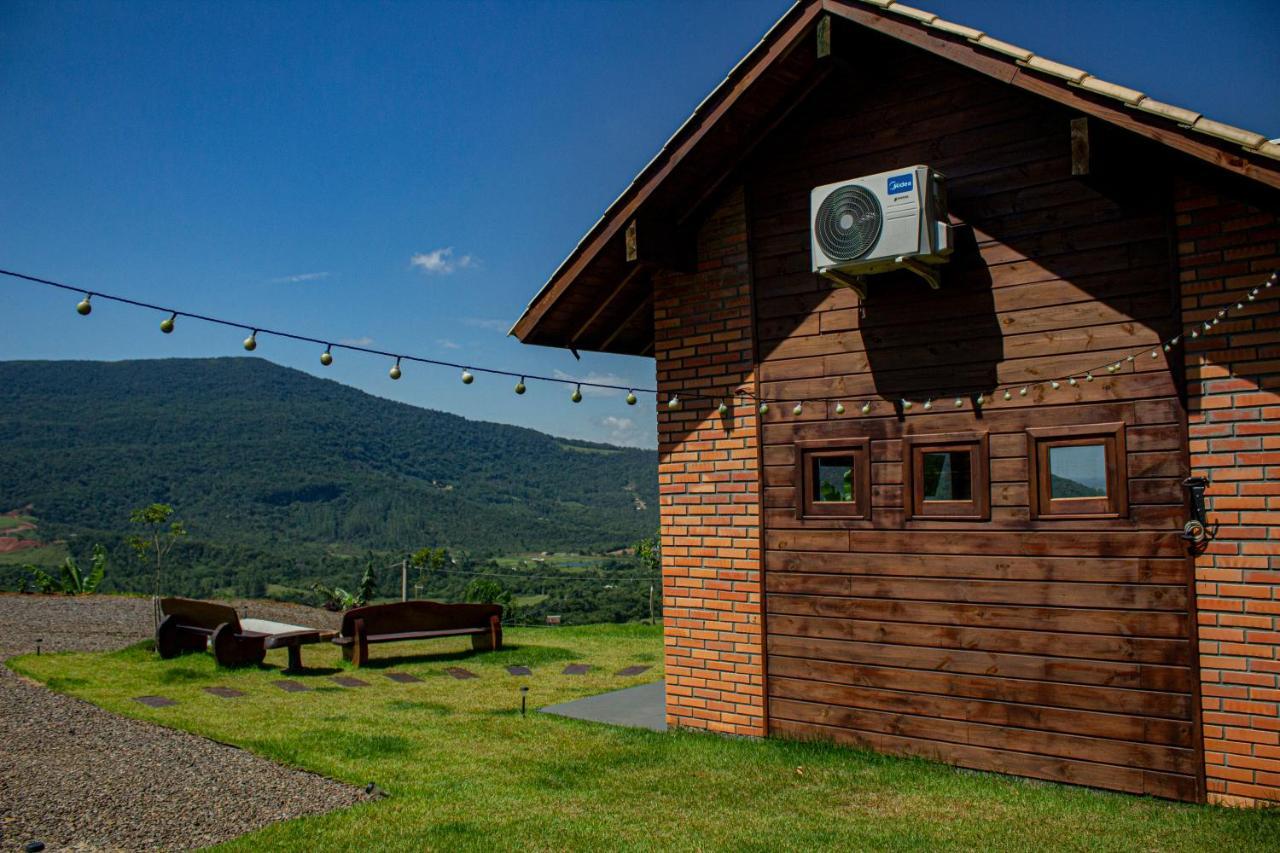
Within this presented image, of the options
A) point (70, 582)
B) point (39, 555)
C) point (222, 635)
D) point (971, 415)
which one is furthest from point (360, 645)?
point (39, 555)

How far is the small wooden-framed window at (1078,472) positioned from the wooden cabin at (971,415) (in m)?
0.02

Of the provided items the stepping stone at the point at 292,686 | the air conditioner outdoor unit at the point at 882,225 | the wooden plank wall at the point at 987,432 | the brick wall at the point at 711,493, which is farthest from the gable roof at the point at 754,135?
the stepping stone at the point at 292,686

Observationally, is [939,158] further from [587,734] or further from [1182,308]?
[587,734]

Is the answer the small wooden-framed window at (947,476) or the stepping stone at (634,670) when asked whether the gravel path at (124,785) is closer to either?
the small wooden-framed window at (947,476)

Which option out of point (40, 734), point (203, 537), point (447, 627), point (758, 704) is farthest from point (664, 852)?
point (203, 537)

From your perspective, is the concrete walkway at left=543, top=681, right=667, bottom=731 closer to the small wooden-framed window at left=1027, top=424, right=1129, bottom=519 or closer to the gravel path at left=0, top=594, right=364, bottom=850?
the gravel path at left=0, top=594, right=364, bottom=850

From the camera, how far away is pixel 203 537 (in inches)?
2611

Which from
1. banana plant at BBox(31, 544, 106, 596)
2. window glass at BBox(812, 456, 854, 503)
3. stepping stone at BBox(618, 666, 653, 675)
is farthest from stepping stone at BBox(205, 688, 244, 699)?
banana plant at BBox(31, 544, 106, 596)

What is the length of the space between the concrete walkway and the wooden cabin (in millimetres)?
444

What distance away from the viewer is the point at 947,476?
6.79 m

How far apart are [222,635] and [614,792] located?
7109 millimetres

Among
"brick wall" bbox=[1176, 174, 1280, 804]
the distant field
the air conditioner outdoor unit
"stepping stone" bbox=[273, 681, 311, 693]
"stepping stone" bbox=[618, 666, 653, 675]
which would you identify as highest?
the air conditioner outdoor unit

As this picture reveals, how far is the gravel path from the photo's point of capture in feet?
18.2

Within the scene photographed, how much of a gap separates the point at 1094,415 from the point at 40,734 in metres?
8.79
